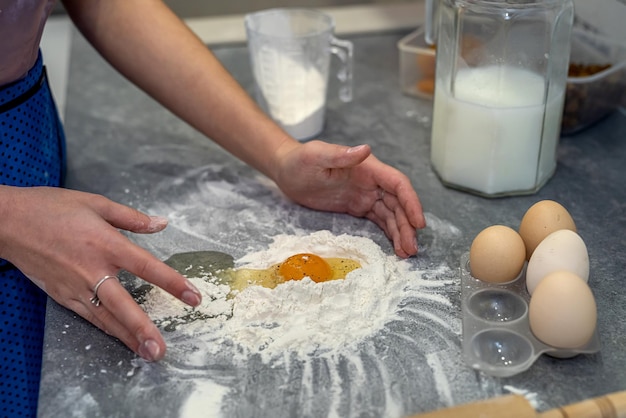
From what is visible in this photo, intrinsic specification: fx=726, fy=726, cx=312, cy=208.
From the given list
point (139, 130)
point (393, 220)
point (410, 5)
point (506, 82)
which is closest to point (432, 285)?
point (393, 220)

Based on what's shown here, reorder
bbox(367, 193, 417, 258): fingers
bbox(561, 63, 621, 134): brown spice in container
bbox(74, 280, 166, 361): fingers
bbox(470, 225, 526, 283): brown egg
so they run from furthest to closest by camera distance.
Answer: bbox(561, 63, 621, 134): brown spice in container → bbox(367, 193, 417, 258): fingers → bbox(470, 225, 526, 283): brown egg → bbox(74, 280, 166, 361): fingers

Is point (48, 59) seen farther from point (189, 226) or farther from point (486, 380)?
point (486, 380)

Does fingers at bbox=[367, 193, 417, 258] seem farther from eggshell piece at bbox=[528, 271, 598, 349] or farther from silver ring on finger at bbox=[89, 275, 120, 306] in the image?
silver ring on finger at bbox=[89, 275, 120, 306]

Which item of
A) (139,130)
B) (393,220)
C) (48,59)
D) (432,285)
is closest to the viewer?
(432,285)

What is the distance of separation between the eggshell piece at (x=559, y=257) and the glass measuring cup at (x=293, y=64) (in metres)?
0.65

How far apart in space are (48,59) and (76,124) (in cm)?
47

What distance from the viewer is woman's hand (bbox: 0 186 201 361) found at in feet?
2.80

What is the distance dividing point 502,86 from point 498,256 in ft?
1.09

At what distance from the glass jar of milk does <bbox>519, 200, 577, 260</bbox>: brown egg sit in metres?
0.20

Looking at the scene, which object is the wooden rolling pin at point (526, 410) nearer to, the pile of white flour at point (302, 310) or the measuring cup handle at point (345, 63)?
the pile of white flour at point (302, 310)

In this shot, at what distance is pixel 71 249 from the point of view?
0.88m

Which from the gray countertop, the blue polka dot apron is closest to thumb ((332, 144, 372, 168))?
the gray countertop

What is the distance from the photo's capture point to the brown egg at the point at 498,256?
3.09 ft

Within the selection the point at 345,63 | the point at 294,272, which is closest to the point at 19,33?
the point at 294,272
